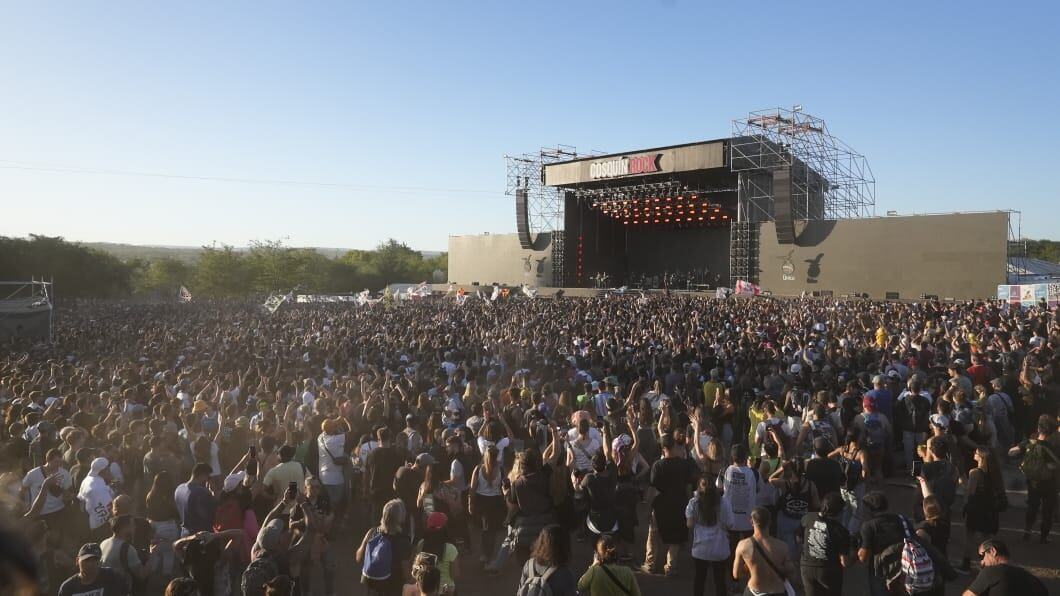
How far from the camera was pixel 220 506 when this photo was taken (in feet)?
15.6

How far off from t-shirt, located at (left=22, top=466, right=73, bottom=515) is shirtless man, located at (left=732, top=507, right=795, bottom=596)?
5.12 meters

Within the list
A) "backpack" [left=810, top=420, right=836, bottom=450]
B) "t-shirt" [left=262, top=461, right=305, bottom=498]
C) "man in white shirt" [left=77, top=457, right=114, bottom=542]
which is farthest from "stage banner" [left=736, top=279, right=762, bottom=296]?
"man in white shirt" [left=77, top=457, right=114, bottom=542]

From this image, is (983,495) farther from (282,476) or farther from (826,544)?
(282,476)

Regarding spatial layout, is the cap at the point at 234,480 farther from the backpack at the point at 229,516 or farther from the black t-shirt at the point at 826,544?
the black t-shirt at the point at 826,544

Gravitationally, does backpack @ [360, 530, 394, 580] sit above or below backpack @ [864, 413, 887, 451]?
below

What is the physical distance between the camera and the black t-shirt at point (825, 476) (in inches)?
198

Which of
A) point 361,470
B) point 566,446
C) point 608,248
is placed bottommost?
point 361,470

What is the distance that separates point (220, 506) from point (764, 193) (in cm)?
3161

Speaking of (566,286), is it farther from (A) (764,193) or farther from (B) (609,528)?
(B) (609,528)

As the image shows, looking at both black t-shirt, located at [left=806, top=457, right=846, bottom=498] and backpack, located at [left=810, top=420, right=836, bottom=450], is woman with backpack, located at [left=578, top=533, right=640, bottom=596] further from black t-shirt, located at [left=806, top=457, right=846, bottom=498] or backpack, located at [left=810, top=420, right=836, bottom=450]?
backpack, located at [left=810, top=420, right=836, bottom=450]

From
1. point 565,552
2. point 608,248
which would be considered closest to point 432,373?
point 565,552

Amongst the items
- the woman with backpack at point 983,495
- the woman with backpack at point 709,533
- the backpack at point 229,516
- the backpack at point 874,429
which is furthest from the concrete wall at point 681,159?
the backpack at point 229,516

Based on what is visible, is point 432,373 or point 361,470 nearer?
point 361,470

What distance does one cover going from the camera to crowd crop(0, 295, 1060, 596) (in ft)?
13.2
